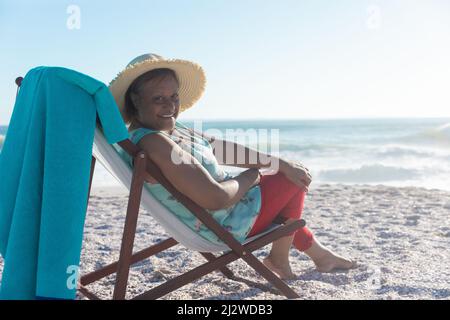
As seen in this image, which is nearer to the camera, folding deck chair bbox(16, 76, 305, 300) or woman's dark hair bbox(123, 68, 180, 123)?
folding deck chair bbox(16, 76, 305, 300)

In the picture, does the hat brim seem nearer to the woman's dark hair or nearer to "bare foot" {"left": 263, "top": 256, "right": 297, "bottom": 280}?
the woman's dark hair

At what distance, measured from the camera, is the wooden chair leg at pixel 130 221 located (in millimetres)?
2342

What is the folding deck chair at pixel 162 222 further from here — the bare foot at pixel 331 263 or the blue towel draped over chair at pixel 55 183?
the bare foot at pixel 331 263

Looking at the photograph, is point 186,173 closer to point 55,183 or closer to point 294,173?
point 55,183

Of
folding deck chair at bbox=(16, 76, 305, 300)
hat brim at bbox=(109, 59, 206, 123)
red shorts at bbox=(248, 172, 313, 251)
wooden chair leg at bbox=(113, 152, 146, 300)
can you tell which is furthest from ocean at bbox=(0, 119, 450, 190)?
wooden chair leg at bbox=(113, 152, 146, 300)

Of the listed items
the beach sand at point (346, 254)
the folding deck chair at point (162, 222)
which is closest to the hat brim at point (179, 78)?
the folding deck chair at point (162, 222)

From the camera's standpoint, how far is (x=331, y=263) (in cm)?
343

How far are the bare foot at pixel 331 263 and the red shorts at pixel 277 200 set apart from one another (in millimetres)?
488

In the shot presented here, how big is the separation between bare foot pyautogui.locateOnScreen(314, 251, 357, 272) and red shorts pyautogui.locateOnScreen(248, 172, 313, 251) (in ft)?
1.60

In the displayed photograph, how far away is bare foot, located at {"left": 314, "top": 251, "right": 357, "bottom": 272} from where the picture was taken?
11.2 ft

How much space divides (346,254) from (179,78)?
1.85m

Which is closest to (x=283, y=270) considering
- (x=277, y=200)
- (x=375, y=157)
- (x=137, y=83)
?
(x=277, y=200)

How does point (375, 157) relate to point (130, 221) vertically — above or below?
below
